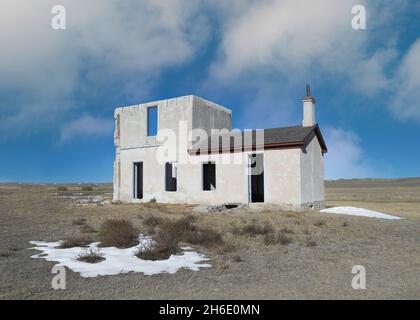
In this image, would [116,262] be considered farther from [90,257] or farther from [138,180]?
[138,180]

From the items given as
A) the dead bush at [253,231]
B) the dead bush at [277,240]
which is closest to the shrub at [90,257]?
the dead bush at [277,240]

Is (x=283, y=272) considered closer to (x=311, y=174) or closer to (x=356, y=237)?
(x=356, y=237)

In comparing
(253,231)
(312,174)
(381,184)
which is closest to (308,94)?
(312,174)

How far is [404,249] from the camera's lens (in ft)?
24.6

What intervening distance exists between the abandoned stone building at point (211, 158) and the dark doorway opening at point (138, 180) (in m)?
0.05

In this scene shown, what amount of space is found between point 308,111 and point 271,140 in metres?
2.94

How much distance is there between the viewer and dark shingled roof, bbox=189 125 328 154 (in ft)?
50.6

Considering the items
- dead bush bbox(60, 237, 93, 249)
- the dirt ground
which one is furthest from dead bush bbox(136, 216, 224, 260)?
dead bush bbox(60, 237, 93, 249)

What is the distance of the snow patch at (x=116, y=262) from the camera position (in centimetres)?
562

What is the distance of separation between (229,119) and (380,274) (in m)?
18.5

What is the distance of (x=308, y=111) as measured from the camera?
17094 mm

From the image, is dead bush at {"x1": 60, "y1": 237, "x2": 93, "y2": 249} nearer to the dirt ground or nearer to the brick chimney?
the dirt ground

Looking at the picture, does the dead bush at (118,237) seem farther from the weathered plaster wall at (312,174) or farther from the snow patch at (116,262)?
the weathered plaster wall at (312,174)

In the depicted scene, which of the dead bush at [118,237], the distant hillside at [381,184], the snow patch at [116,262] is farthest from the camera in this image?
the distant hillside at [381,184]
